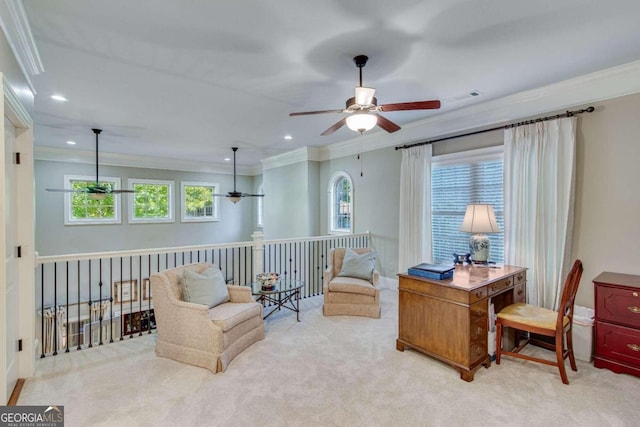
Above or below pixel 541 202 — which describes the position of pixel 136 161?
above

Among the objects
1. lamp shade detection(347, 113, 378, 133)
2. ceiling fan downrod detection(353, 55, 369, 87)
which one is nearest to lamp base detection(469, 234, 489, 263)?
lamp shade detection(347, 113, 378, 133)

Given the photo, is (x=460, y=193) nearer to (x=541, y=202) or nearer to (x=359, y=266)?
(x=541, y=202)

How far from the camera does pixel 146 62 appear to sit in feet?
9.40

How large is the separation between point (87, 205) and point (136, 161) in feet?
4.86

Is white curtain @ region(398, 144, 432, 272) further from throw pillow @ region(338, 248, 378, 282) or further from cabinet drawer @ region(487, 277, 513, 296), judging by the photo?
cabinet drawer @ region(487, 277, 513, 296)

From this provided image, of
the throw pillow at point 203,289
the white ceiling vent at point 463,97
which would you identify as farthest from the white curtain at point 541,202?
the throw pillow at point 203,289

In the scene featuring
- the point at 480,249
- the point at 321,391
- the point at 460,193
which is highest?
the point at 460,193

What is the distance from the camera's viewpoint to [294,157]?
7082 millimetres

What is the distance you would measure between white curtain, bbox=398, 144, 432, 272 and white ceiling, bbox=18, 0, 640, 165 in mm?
743

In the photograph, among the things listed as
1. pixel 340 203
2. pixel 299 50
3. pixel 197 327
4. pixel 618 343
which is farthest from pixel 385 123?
pixel 340 203

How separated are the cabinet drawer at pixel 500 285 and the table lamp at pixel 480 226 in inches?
19.4

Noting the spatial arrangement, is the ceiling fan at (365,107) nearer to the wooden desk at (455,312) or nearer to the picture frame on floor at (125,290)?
the wooden desk at (455,312)

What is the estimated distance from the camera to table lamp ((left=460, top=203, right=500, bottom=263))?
135 inches

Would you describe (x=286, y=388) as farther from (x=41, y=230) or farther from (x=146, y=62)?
(x=41, y=230)
